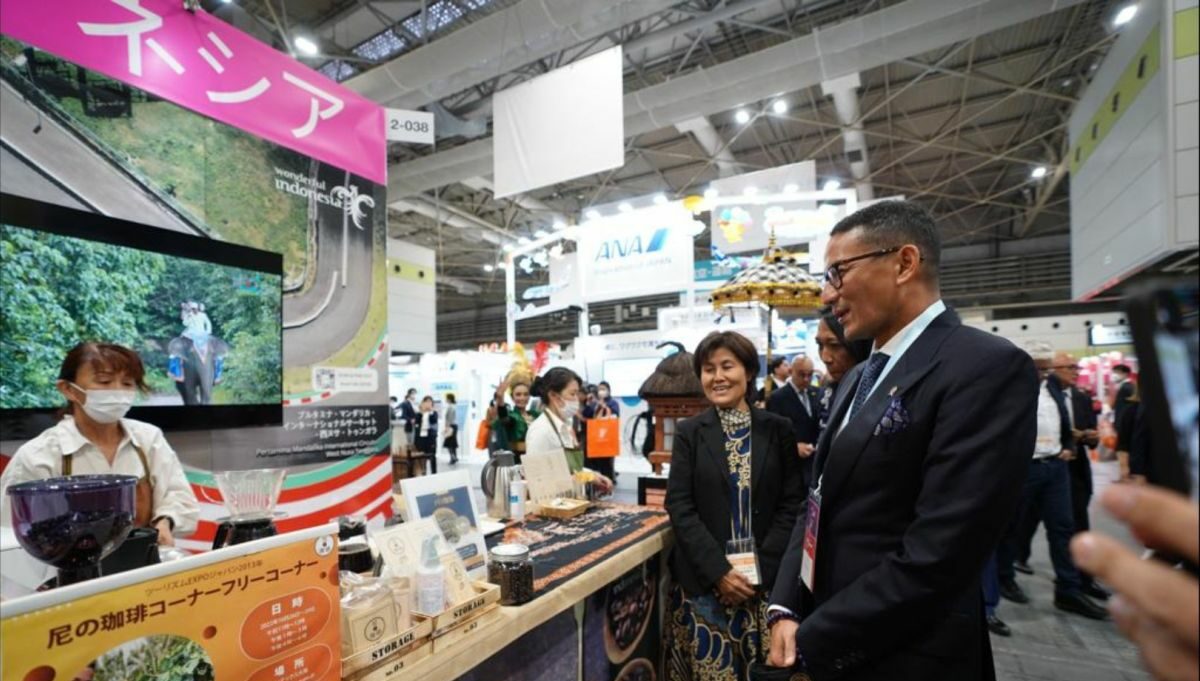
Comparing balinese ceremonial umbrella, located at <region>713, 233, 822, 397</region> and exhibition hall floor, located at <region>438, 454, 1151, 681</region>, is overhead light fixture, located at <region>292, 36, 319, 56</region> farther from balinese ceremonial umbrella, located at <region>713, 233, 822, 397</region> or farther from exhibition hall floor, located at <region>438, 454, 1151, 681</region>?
exhibition hall floor, located at <region>438, 454, 1151, 681</region>

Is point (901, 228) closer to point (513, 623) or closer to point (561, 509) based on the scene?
point (513, 623)

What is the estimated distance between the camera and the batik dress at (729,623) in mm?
1829

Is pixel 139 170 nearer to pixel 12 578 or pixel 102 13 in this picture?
pixel 102 13

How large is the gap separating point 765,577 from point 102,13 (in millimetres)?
3561

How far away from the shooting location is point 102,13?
7.95ft

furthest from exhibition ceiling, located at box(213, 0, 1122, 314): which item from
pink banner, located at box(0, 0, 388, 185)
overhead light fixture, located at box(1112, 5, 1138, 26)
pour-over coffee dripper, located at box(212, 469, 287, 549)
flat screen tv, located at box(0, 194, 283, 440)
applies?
pour-over coffee dripper, located at box(212, 469, 287, 549)

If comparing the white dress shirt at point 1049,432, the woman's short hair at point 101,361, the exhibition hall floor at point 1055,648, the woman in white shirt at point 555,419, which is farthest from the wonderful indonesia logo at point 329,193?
the white dress shirt at point 1049,432

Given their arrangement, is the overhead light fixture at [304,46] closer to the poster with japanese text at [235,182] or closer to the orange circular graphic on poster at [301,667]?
the poster with japanese text at [235,182]

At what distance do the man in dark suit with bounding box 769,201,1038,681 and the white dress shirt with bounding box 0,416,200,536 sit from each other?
2165mm

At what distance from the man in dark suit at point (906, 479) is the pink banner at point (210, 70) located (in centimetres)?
314

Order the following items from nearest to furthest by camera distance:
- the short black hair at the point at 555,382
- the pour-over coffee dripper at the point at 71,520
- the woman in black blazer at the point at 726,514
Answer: the pour-over coffee dripper at the point at 71,520, the woman in black blazer at the point at 726,514, the short black hair at the point at 555,382

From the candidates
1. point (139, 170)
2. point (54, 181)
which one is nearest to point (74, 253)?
point (54, 181)

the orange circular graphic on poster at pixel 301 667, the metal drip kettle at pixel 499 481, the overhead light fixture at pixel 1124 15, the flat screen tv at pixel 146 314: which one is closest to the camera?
the orange circular graphic on poster at pixel 301 667

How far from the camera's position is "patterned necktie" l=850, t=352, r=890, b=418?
1.29 m
